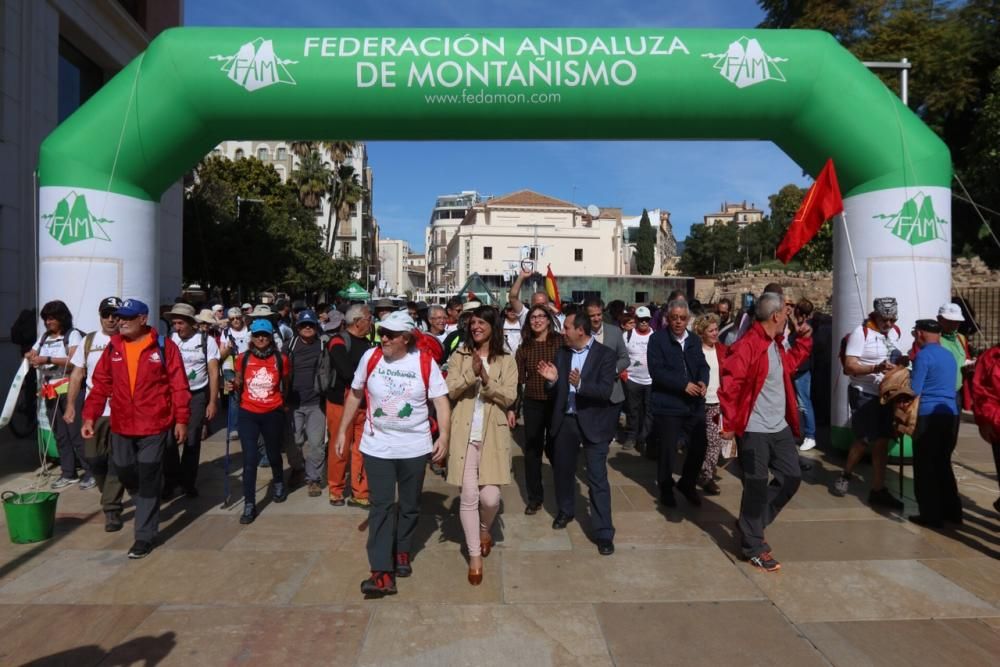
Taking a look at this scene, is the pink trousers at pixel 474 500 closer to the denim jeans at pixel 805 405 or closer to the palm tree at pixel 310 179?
the denim jeans at pixel 805 405

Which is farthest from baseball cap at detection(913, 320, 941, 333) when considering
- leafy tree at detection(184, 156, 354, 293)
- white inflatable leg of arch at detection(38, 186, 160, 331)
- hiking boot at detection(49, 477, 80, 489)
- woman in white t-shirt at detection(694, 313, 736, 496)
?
leafy tree at detection(184, 156, 354, 293)

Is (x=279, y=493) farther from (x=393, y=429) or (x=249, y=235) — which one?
(x=249, y=235)

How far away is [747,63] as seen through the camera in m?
7.20

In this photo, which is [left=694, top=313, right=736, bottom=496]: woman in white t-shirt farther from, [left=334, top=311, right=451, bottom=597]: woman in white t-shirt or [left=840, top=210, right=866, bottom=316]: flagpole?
[left=334, top=311, right=451, bottom=597]: woman in white t-shirt

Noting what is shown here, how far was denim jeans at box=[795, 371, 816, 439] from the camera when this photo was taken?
316 inches

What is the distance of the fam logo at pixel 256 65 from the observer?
23.5 feet

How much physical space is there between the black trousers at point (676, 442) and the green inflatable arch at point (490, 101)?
2.77 m

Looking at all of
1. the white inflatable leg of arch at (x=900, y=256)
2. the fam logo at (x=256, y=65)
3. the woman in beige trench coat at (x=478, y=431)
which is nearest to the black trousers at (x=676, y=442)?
the woman in beige trench coat at (x=478, y=431)

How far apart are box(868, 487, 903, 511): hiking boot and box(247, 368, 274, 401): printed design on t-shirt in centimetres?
544

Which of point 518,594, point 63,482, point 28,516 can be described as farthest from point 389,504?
point 63,482

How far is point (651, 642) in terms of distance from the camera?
362 cm

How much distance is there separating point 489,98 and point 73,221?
15.3 ft

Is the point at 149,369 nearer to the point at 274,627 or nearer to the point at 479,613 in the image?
the point at 274,627

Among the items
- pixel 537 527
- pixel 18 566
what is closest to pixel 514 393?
pixel 537 527
